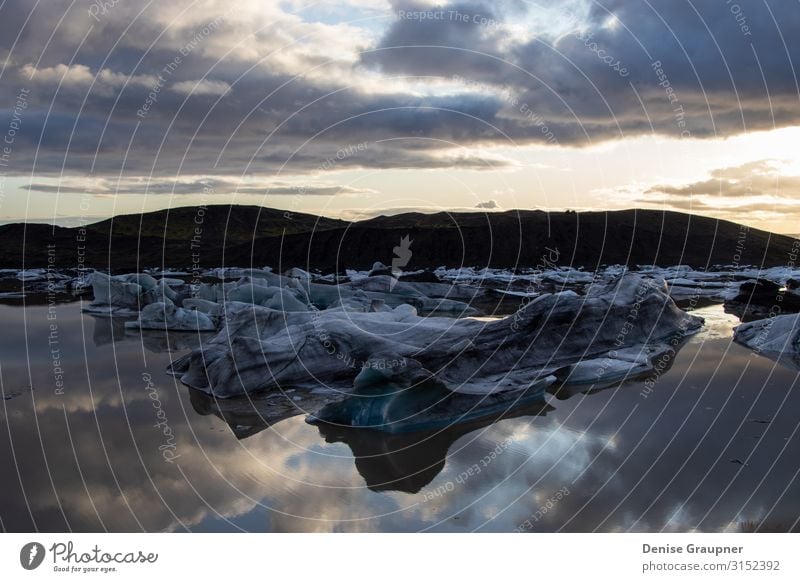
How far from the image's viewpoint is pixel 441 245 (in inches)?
2931

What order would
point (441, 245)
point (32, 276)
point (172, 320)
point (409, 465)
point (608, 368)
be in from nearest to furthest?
point (409, 465) < point (608, 368) < point (172, 320) < point (32, 276) < point (441, 245)

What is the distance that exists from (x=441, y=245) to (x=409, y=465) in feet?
218

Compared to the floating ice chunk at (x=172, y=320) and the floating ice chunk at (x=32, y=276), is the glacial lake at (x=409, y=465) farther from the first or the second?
the floating ice chunk at (x=32, y=276)

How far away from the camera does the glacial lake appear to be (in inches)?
276

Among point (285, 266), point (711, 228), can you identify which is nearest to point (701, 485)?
point (285, 266)

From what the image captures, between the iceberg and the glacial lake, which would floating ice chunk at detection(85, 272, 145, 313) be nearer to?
the iceberg

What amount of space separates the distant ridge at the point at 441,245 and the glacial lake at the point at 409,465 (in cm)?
5255

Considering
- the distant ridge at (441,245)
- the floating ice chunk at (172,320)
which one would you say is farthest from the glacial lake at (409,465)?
the distant ridge at (441,245)

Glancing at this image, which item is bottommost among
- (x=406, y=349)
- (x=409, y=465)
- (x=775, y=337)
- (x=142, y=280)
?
(x=409, y=465)

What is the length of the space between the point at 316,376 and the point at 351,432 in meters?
2.94

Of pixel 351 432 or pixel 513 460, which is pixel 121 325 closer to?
pixel 351 432

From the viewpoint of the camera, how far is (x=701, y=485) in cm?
773

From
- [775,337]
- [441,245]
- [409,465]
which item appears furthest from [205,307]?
[441,245]

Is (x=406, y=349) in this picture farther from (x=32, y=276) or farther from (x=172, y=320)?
(x=32, y=276)
